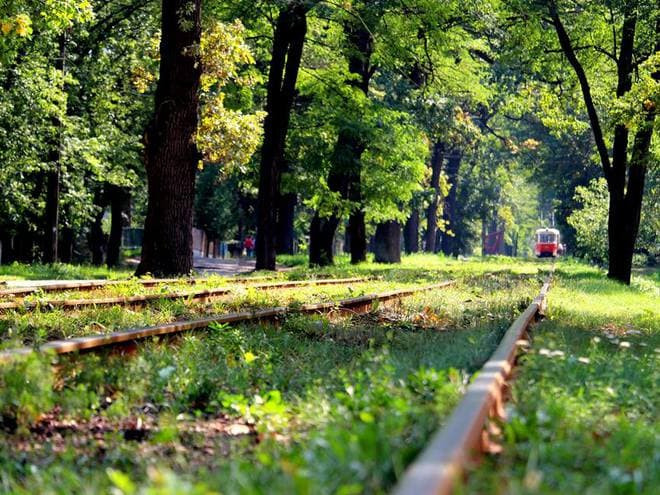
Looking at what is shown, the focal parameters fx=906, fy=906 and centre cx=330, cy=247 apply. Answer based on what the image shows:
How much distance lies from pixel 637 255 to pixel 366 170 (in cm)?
3013

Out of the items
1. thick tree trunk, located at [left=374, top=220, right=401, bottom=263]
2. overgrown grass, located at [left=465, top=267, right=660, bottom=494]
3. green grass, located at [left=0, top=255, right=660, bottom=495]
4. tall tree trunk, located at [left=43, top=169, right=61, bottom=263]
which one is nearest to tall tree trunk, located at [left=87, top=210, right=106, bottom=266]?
tall tree trunk, located at [left=43, top=169, right=61, bottom=263]

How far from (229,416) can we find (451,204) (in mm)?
64658

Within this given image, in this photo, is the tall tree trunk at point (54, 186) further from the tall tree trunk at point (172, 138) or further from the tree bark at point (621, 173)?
the tree bark at point (621, 173)

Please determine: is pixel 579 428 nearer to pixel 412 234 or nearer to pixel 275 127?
pixel 275 127

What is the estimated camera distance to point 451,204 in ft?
227

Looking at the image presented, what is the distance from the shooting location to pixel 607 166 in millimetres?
23453

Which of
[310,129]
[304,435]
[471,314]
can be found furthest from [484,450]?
[310,129]

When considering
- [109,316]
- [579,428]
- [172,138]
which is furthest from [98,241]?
[579,428]

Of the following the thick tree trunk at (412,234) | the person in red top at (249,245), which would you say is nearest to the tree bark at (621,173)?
the thick tree trunk at (412,234)

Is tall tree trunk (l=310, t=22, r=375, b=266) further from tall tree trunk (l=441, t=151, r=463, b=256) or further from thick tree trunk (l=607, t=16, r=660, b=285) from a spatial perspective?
tall tree trunk (l=441, t=151, r=463, b=256)

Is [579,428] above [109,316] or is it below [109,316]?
above

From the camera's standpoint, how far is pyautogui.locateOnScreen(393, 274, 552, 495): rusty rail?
248cm

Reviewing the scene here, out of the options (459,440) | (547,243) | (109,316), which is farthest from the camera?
(547,243)

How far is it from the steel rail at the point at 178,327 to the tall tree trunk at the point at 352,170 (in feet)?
42.9
